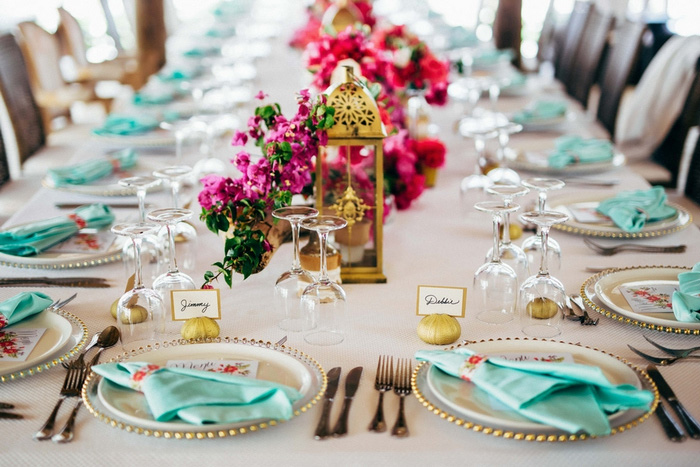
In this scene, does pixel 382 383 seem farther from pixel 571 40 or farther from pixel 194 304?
pixel 571 40

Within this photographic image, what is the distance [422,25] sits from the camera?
6059mm

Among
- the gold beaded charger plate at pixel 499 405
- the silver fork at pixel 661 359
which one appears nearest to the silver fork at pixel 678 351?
the silver fork at pixel 661 359

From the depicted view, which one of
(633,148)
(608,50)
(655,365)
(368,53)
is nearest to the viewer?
(655,365)

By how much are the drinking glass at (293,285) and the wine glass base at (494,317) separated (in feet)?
1.21

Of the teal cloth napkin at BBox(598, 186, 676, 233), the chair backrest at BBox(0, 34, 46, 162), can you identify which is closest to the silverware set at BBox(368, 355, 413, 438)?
the teal cloth napkin at BBox(598, 186, 676, 233)

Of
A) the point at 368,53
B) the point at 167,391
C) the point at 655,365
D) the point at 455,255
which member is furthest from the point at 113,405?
the point at 368,53

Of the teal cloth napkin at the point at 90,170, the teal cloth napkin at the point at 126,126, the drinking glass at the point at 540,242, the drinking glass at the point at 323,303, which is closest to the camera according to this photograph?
the drinking glass at the point at 323,303

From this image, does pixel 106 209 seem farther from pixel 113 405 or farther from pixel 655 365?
pixel 655 365

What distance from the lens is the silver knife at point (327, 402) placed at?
1.21 meters

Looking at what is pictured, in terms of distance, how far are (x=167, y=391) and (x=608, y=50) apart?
163 inches

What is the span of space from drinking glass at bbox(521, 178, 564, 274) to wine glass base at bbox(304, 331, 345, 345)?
19.6 inches

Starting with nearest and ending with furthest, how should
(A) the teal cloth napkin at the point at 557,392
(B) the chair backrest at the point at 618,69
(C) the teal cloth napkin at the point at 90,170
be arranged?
1. (A) the teal cloth napkin at the point at 557,392
2. (C) the teal cloth napkin at the point at 90,170
3. (B) the chair backrest at the point at 618,69

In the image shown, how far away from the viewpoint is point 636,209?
2.17 metres

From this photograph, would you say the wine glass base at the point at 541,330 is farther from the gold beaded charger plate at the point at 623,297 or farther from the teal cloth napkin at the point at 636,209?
the teal cloth napkin at the point at 636,209
